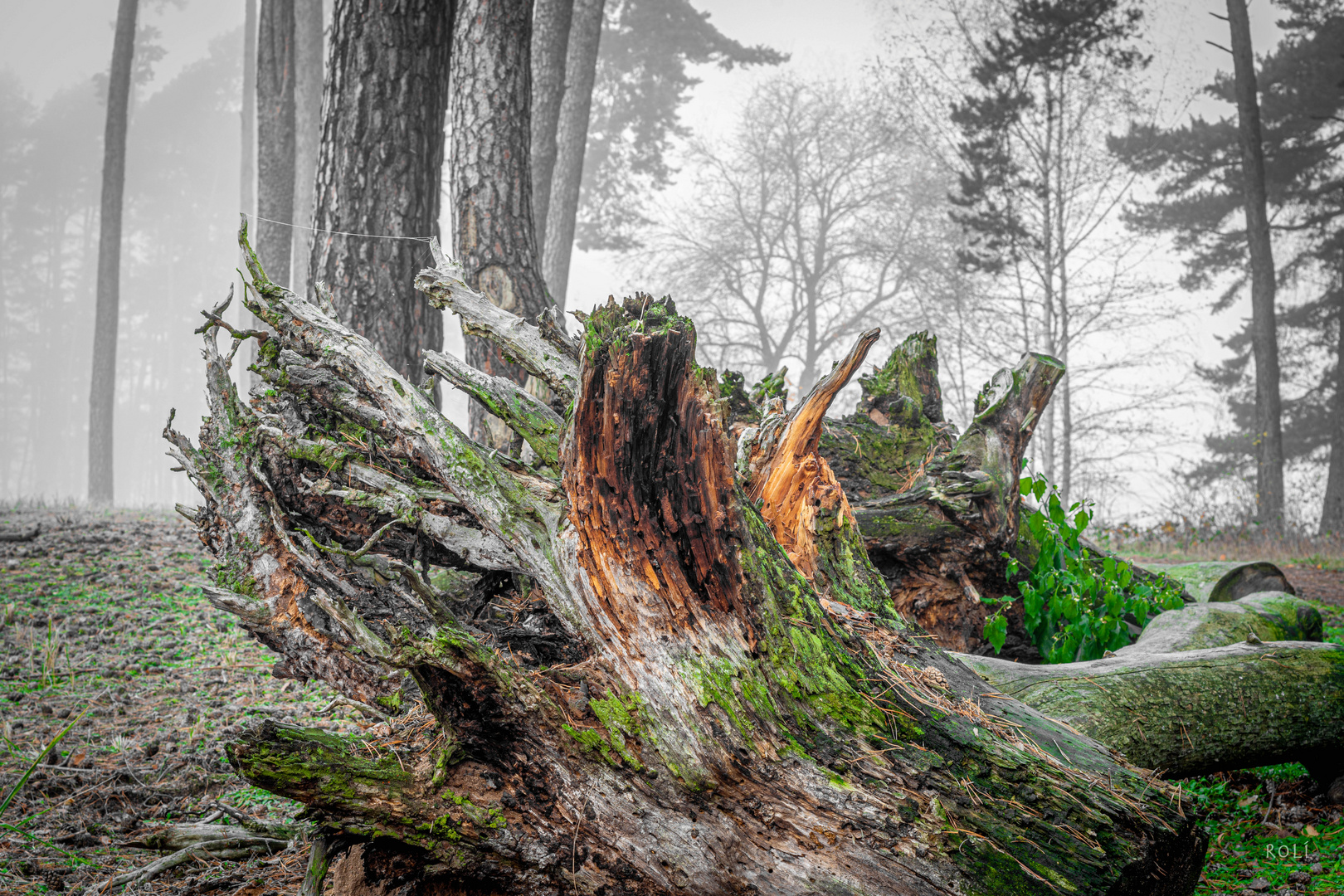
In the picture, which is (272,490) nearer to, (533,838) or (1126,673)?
(533,838)

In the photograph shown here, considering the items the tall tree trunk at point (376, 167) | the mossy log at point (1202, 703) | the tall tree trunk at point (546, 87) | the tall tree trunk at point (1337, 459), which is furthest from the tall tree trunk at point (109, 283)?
the tall tree trunk at point (1337, 459)

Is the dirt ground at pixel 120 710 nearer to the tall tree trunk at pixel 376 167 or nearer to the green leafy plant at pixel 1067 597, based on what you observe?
the tall tree trunk at pixel 376 167

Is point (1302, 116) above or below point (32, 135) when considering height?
below

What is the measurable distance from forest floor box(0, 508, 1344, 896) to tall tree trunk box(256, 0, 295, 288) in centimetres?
548

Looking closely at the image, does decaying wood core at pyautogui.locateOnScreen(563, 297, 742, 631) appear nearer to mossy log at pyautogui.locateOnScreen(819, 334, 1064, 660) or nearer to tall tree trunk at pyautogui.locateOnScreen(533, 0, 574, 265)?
mossy log at pyautogui.locateOnScreen(819, 334, 1064, 660)

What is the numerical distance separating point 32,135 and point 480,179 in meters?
58.0

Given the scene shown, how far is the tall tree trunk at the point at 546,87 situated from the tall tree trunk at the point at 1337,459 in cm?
1436

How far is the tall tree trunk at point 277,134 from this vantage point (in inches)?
410

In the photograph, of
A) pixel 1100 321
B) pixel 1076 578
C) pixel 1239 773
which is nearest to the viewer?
pixel 1239 773

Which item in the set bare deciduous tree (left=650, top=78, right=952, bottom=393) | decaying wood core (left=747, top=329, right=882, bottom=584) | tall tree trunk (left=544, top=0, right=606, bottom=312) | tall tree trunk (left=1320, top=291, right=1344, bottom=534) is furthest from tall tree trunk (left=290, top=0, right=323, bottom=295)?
tall tree trunk (left=1320, top=291, right=1344, bottom=534)

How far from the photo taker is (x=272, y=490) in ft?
9.07

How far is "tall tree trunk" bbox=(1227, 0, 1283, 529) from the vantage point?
1379 centimetres

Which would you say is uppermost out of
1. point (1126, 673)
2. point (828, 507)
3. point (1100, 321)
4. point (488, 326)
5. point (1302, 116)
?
point (1302, 116)

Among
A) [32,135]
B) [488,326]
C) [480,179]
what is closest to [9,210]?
[32,135]
